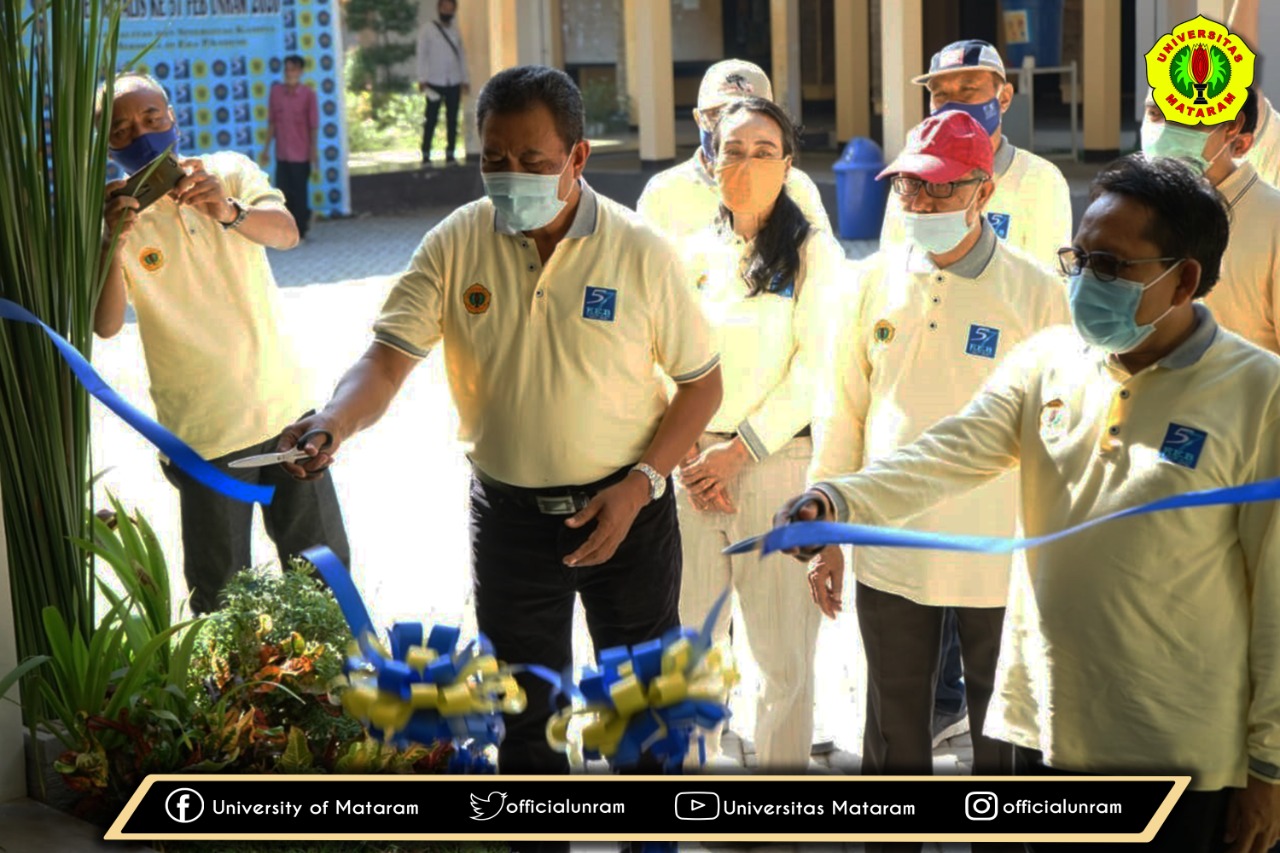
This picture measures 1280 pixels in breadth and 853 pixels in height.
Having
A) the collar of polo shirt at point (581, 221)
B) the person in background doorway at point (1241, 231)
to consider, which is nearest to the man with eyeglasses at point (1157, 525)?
the collar of polo shirt at point (581, 221)

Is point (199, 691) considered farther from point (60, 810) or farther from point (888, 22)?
point (888, 22)

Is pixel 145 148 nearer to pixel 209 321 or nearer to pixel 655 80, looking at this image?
pixel 209 321

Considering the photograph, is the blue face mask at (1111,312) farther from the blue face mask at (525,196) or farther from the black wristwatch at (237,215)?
the black wristwatch at (237,215)

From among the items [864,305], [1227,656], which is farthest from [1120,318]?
[864,305]

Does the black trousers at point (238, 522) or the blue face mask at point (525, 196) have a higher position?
the blue face mask at point (525, 196)

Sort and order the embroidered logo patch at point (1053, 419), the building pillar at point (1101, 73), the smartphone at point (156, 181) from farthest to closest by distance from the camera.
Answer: the building pillar at point (1101, 73) → the smartphone at point (156, 181) → the embroidered logo patch at point (1053, 419)

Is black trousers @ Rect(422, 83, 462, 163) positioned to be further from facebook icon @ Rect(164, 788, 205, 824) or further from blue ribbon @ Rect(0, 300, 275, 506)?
facebook icon @ Rect(164, 788, 205, 824)

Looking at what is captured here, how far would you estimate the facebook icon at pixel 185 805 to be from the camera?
3.28 meters

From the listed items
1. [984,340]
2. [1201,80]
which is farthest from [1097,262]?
[1201,80]

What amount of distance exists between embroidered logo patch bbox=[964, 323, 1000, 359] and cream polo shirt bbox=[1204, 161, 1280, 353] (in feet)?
2.72

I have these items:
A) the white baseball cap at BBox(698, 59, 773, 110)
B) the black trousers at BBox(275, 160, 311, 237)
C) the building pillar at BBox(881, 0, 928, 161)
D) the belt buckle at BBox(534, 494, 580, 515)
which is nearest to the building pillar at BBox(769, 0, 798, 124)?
the building pillar at BBox(881, 0, 928, 161)

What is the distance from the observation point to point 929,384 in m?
4.09

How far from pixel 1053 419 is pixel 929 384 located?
1059 millimetres

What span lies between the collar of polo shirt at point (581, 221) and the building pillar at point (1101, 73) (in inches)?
591
